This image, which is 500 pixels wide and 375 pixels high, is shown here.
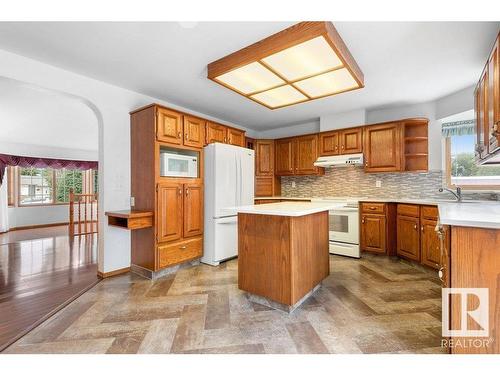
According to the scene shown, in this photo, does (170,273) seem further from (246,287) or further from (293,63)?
(293,63)

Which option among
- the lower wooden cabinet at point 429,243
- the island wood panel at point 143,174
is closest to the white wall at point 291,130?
the lower wooden cabinet at point 429,243

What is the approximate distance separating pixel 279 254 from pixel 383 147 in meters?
2.91

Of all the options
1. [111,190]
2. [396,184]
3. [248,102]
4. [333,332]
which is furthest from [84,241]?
[396,184]

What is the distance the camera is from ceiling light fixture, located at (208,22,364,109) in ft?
6.42

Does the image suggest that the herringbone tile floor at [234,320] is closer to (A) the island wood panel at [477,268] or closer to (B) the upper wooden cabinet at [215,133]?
(A) the island wood panel at [477,268]

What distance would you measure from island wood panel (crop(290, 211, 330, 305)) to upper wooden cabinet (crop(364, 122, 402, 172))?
1876 millimetres

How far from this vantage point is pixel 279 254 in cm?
213

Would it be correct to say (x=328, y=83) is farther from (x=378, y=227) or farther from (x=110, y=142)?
(x=110, y=142)

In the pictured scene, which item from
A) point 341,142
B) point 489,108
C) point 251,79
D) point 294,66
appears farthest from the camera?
point 341,142

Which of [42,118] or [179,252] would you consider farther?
[42,118]

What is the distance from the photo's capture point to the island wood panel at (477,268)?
1.33 metres

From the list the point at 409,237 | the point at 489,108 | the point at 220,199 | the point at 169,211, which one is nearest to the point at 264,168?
the point at 220,199

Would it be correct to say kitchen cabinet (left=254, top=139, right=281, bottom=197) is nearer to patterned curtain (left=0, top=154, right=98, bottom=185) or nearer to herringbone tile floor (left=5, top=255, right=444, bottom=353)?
herringbone tile floor (left=5, top=255, right=444, bottom=353)

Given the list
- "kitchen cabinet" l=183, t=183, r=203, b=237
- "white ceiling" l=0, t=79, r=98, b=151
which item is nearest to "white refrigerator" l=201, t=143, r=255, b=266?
"kitchen cabinet" l=183, t=183, r=203, b=237
